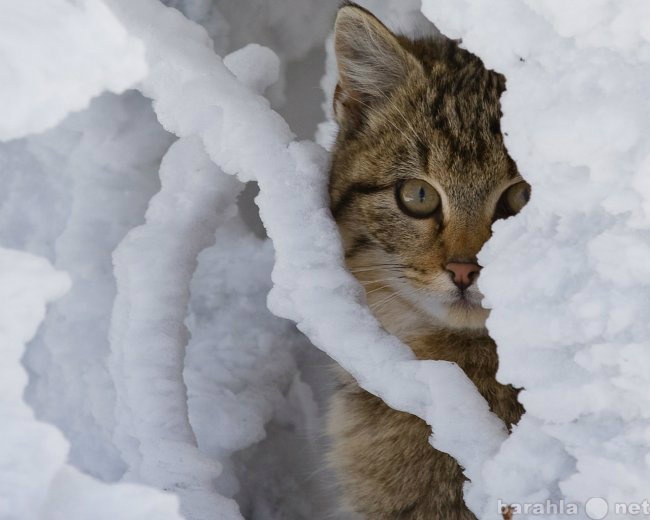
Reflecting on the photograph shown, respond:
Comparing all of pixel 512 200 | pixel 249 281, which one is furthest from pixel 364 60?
pixel 249 281

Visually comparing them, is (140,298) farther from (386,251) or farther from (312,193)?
(386,251)

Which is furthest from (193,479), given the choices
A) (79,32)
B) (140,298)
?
(79,32)

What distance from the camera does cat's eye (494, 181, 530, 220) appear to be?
1.00m

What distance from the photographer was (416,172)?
107 centimetres

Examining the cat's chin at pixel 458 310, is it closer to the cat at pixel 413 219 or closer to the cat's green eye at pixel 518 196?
the cat at pixel 413 219

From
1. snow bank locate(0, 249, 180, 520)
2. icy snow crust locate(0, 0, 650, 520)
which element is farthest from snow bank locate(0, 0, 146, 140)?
snow bank locate(0, 249, 180, 520)

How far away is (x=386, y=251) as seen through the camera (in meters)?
1.10

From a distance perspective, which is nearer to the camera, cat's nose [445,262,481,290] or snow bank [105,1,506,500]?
snow bank [105,1,506,500]

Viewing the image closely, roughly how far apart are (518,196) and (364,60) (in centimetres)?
29

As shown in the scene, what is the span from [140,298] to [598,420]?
47 centimetres

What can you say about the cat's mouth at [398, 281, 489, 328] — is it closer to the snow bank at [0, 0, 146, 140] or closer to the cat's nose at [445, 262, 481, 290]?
the cat's nose at [445, 262, 481, 290]

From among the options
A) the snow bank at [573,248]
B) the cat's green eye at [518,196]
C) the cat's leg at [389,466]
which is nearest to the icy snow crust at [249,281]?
the snow bank at [573,248]

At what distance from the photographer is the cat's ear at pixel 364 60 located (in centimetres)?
109

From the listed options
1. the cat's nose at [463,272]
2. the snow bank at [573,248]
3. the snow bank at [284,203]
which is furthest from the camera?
the cat's nose at [463,272]
